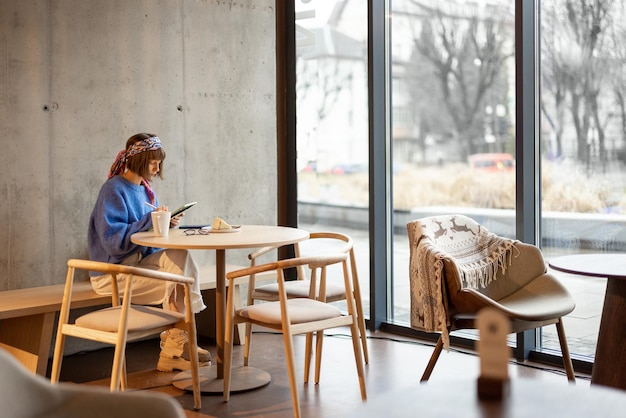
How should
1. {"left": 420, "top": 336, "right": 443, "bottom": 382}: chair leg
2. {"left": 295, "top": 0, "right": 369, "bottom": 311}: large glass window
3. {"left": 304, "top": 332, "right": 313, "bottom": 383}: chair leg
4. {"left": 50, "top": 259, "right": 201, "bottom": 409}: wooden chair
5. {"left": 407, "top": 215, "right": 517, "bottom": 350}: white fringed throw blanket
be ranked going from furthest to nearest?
{"left": 295, "top": 0, "right": 369, "bottom": 311}: large glass window, {"left": 304, "top": 332, "right": 313, "bottom": 383}: chair leg, {"left": 420, "top": 336, "right": 443, "bottom": 382}: chair leg, {"left": 407, "top": 215, "right": 517, "bottom": 350}: white fringed throw blanket, {"left": 50, "top": 259, "right": 201, "bottom": 409}: wooden chair

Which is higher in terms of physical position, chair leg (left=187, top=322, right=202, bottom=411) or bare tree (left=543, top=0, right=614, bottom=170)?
bare tree (left=543, top=0, right=614, bottom=170)

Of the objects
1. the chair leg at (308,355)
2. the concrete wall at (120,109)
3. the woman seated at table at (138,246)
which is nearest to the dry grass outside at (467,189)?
the concrete wall at (120,109)

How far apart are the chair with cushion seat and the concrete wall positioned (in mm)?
2010

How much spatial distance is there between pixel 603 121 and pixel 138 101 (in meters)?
2.89

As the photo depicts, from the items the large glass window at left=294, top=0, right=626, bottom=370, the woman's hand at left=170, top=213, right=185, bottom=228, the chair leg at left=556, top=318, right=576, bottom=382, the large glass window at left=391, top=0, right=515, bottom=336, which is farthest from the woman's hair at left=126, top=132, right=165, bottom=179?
the chair leg at left=556, top=318, right=576, bottom=382

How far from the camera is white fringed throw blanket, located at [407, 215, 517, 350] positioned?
12.8 feet

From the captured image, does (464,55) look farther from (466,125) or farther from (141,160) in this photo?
(141,160)

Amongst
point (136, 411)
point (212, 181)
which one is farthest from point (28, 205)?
point (136, 411)

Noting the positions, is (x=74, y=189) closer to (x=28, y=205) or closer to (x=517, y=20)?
(x=28, y=205)

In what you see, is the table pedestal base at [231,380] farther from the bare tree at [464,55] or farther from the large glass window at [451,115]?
the bare tree at [464,55]

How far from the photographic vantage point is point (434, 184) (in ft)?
17.7

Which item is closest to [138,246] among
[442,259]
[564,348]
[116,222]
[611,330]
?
[116,222]

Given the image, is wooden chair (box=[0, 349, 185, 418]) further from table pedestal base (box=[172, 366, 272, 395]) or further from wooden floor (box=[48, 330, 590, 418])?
table pedestal base (box=[172, 366, 272, 395])

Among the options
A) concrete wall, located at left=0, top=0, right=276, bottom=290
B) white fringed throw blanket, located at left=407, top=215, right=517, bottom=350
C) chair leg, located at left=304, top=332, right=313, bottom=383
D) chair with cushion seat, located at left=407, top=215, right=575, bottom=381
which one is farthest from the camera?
concrete wall, located at left=0, top=0, right=276, bottom=290
